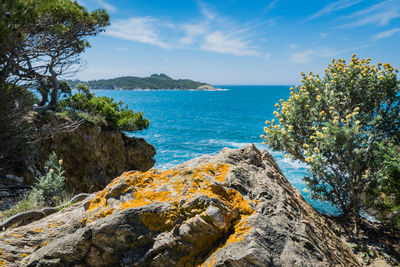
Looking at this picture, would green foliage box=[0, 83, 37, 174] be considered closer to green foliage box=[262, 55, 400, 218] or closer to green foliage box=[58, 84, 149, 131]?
green foliage box=[58, 84, 149, 131]

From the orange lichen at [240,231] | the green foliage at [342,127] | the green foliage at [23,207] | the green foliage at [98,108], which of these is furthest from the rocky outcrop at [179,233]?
the green foliage at [98,108]

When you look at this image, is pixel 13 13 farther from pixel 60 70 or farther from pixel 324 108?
pixel 324 108

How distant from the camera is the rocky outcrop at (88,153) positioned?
13.0m

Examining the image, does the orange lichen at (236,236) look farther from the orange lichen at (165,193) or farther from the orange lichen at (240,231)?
the orange lichen at (165,193)

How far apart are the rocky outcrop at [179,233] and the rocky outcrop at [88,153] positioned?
9.30 m

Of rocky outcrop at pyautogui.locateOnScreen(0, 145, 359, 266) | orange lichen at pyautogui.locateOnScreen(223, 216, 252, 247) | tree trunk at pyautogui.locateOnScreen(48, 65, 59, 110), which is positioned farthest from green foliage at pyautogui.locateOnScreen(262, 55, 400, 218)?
tree trunk at pyautogui.locateOnScreen(48, 65, 59, 110)

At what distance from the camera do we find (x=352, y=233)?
25.0 ft

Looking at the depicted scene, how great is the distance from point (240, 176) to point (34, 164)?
39.0 ft

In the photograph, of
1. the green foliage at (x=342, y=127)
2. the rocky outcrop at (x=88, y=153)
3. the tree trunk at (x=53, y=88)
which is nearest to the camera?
the green foliage at (x=342, y=127)

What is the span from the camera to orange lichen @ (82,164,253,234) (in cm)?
311

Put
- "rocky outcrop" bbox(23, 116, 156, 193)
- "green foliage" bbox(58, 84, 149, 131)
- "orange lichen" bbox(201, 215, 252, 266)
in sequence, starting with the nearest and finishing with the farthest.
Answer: "orange lichen" bbox(201, 215, 252, 266) → "rocky outcrop" bbox(23, 116, 156, 193) → "green foliage" bbox(58, 84, 149, 131)

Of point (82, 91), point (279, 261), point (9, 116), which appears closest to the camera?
point (279, 261)

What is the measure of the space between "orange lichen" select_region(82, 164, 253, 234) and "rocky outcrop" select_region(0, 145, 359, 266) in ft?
0.04

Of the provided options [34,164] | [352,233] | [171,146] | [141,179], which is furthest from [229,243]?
[171,146]
